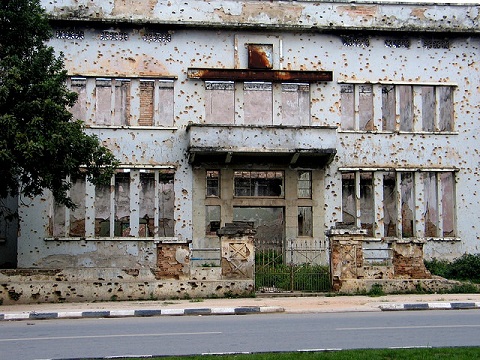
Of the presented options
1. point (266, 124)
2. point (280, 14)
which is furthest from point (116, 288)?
point (280, 14)

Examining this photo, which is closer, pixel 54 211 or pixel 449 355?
pixel 449 355

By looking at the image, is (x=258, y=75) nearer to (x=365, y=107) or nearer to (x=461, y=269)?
(x=365, y=107)

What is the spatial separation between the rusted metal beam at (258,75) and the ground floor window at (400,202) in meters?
4.10

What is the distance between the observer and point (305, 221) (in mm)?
28969

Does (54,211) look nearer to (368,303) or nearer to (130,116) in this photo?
(130,116)

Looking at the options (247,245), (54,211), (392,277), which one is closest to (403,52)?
(392,277)

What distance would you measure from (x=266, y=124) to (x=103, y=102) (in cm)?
649

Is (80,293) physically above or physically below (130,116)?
below

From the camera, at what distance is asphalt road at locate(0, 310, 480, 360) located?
37.1ft

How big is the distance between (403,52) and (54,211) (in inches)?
611

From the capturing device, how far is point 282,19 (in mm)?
29438

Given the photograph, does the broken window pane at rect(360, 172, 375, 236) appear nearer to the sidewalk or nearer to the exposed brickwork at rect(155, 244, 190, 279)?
the sidewalk

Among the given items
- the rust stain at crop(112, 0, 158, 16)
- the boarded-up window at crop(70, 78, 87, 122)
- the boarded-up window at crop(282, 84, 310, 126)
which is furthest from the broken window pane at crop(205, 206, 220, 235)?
the rust stain at crop(112, 0, 158, 16)

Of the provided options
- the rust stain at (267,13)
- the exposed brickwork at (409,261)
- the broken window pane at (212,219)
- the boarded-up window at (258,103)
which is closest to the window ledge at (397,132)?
the boarded-up window at (258,103)
